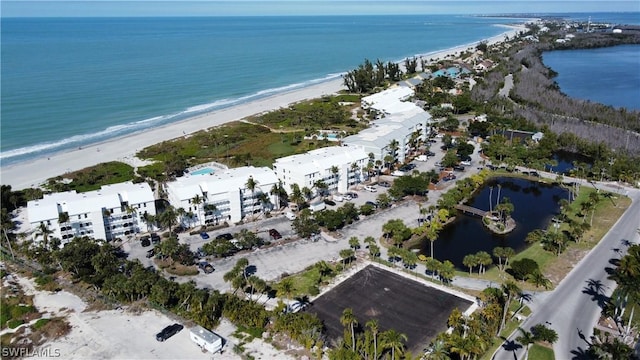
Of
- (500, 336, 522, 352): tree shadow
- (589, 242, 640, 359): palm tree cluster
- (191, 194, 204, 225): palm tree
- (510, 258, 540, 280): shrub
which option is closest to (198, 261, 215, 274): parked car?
(191, 194, 204, 225): palm tree

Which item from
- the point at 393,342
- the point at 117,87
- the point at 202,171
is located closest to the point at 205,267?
the point at 393,342

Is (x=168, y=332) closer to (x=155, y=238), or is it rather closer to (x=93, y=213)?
(x=155, y=238)

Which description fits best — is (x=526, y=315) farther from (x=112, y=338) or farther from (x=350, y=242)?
(x=112, y=338)

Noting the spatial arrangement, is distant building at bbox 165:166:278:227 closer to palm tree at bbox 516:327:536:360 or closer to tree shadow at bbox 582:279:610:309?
palm tree at bbox 516:327:536:360

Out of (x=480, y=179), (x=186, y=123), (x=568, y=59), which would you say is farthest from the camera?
(x=568, y=59)

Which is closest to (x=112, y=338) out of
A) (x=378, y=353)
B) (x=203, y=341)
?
(x=203, y=341)

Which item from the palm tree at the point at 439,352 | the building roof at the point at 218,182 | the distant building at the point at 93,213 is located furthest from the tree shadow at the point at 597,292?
the distant building at the point at 93,213
